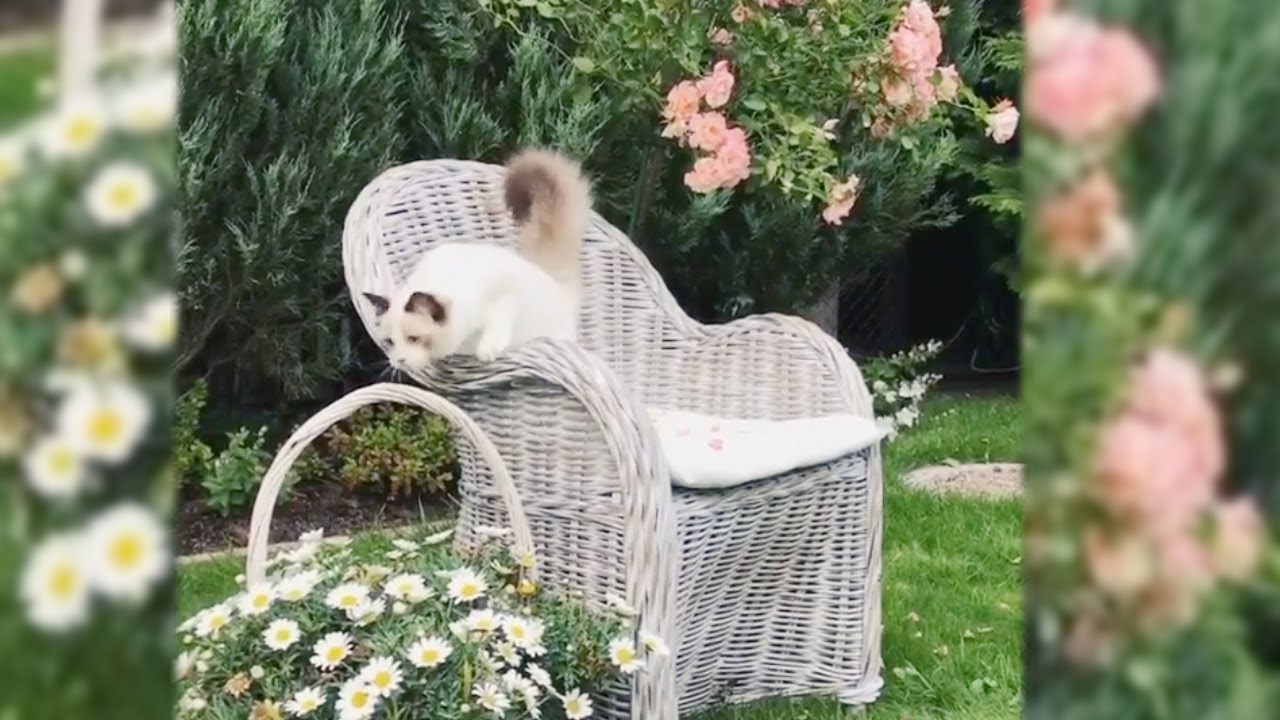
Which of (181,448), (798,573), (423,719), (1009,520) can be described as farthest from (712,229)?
(423,719)

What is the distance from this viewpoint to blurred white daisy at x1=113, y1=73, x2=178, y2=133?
1.73 ft

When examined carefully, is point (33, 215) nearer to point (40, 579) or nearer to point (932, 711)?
point (40, 579)

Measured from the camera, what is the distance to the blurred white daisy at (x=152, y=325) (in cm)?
→ 53

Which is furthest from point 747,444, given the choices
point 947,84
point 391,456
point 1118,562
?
point 391,456

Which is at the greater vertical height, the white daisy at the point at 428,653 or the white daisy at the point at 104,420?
the white daisy at the point at 104,420

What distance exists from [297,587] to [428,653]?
213 millimetres

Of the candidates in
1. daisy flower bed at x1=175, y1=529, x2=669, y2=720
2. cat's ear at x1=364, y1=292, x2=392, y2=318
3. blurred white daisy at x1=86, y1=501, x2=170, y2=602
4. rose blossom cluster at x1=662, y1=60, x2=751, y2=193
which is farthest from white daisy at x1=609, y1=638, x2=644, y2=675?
blurred white daisy at x1=86, y1=501, x2=170, y2=602

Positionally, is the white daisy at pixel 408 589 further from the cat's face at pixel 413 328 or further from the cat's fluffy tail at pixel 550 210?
the cat's fluffy tail at pixel 550 210

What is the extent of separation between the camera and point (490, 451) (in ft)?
5.58

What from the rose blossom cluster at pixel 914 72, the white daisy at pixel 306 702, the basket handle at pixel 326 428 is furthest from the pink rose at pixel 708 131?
the white daisy at pixel 306 702

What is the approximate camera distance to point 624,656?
1631 mm

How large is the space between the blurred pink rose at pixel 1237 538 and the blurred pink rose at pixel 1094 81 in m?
0.15

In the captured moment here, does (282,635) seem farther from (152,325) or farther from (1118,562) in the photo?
(1118,562)

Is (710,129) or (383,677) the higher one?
(710,129)
